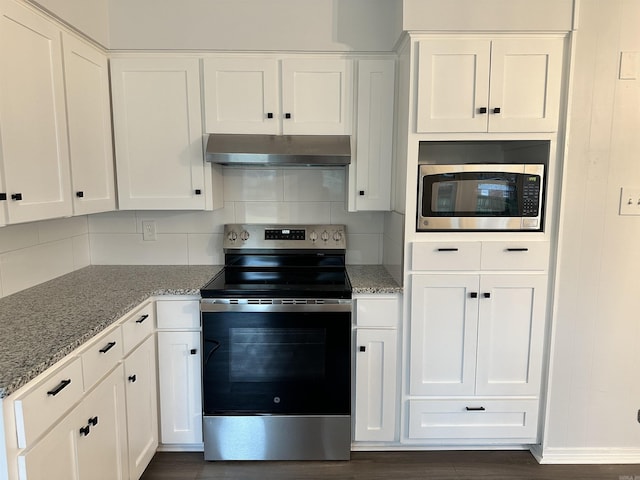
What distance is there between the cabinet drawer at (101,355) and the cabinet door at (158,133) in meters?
0.88

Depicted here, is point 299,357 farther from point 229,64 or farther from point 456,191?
point 229,64

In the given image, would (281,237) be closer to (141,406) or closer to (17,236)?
(141,406)

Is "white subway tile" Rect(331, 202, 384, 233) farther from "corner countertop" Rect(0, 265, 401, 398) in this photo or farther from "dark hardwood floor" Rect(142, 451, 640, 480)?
"dark hardwood floor" Rect(142, 451, 640, 480)

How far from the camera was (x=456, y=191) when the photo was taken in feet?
6.80

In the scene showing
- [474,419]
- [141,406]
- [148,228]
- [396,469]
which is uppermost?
[148,228]

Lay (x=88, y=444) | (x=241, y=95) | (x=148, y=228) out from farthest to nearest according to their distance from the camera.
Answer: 1. (x=148, y=228)
2. (x=241, y=95)
3. (x=88, y=444)

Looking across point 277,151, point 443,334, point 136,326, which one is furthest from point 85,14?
point 443,334

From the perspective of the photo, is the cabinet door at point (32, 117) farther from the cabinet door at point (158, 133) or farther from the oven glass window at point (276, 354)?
the oven glass window at point (276, 354)

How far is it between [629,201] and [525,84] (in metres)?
0.76

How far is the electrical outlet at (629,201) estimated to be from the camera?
6.61 ft

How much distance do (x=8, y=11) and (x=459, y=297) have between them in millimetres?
2242

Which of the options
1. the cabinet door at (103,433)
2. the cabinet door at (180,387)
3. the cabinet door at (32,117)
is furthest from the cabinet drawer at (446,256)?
the cabinet door at (32,117)

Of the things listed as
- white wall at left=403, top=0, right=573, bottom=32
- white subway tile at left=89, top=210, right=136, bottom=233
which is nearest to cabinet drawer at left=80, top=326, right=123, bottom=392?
white subway tile at left=89, top=210, right=136, bottom=233

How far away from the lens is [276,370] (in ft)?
6.92
